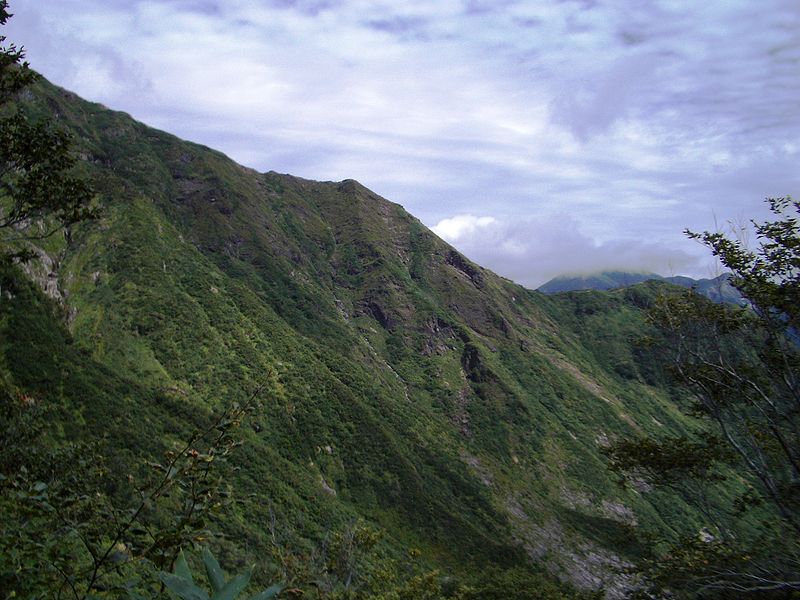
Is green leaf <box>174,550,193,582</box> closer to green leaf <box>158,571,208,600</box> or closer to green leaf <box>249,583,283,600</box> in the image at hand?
green leaf <box>158,571,208,600</box>

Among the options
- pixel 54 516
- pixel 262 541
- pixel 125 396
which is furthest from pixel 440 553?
pixel 54 516

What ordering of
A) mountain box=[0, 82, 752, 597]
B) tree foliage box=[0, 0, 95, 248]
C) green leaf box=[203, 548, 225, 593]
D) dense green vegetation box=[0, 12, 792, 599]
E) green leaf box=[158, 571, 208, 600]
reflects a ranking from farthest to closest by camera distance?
mountain box=[0, 82, 752, 597] < dense green vegetation box=[0, 12, 792, 599] < tree foliage box=[0, 0, 95, 248] < green leaf box=[203, 548, 225, 593] < green leaf box=[158, 571, 208, 600]

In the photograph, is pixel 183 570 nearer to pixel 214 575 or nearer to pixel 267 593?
pixel 214 575

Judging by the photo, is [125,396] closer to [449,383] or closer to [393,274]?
[449,383]

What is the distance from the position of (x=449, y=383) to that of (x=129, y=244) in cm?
9253

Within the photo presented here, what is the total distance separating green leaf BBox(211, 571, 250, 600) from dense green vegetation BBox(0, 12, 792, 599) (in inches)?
28.7

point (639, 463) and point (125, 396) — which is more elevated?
point (639, 463)

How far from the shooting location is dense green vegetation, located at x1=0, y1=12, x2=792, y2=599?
24.2 m

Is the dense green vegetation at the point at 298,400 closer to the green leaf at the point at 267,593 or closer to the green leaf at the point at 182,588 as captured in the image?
the green leaf at the point at 267,593

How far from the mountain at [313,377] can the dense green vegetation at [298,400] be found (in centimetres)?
45

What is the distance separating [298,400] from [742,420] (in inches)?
3534

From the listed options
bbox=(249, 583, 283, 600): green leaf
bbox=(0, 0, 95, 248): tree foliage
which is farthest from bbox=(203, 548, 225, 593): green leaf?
bbox=(0, 0, 95, 248): tree foliage

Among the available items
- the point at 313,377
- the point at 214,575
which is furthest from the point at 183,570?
the point at 313,377

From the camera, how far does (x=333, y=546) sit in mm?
29016
